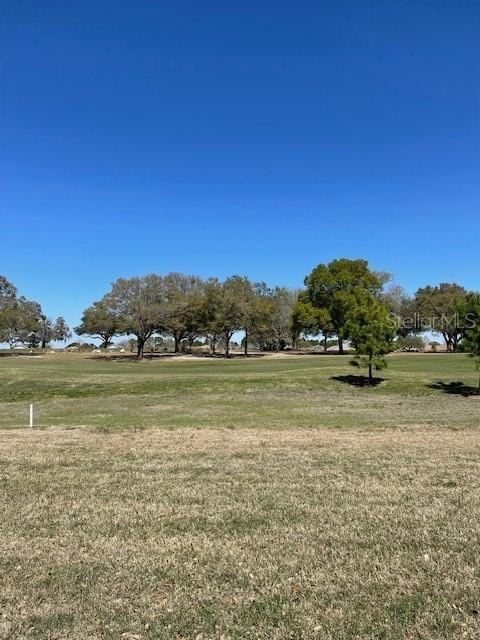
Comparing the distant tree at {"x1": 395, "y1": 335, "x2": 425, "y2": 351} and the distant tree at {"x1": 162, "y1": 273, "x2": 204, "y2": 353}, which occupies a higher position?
the distant tree at {"x1": 162, "y1": 273, "x2": 204, "y2": 353}

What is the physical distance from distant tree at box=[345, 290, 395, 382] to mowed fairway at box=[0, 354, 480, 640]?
62.3ft

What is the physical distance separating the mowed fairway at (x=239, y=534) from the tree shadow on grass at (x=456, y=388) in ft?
51.9

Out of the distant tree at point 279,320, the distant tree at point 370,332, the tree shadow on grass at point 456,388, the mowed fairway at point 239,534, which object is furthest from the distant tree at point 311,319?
the mowed fairway at point 239,534

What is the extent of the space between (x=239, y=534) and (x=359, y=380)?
2762 centimetres

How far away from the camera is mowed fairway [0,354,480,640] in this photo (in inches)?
156

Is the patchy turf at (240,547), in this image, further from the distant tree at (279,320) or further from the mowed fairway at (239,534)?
the distant tree at (279,320)

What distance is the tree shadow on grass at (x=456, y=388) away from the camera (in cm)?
2803

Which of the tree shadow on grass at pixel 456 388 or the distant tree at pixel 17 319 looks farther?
the distant tree at pixel 17 319

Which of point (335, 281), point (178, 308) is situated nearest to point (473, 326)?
point (335, 281)

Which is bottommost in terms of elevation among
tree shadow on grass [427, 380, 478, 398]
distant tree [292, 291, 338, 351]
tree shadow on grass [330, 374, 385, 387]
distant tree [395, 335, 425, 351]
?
tree shadow on grass [427, 380, 478, 398]

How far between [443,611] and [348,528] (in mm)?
1801

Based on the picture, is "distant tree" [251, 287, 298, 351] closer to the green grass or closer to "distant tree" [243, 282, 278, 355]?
"distant tree" [243, 282, 278, 355]

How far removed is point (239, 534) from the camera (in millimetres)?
5625

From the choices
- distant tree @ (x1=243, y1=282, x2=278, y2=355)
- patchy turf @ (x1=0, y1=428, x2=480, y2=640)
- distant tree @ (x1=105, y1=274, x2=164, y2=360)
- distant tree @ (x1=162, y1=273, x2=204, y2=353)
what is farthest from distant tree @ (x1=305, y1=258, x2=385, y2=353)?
patchy turf @ (x1=0, y1=428, x2=480, y2=640)
